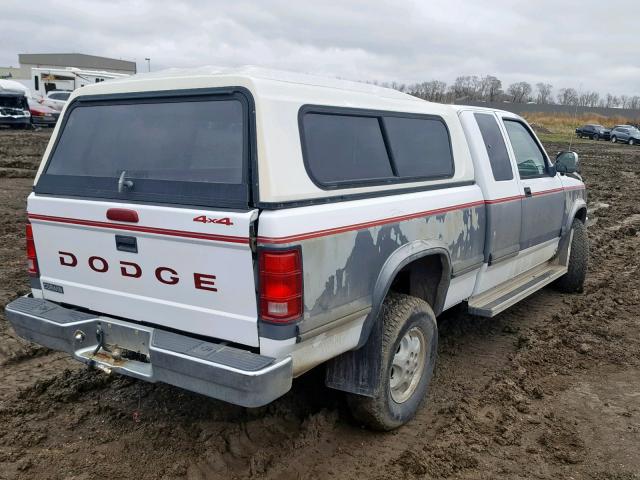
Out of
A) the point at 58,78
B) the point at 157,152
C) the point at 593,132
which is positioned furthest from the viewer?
the point at 593,132

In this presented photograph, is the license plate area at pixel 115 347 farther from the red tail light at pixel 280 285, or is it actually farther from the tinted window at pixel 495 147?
the tinted window at pixel 495 147

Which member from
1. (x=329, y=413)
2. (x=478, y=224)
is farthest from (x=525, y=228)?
(x=329, y=413)

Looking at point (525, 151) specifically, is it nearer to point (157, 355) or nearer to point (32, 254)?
point (157, 355)

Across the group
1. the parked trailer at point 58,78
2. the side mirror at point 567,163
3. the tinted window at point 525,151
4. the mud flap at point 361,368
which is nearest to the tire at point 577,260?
the side mirror at point 567,163

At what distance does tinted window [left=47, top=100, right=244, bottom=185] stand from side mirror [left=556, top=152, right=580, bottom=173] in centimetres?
400

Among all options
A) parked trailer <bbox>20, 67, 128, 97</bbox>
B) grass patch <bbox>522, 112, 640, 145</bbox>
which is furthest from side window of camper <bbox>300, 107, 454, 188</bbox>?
grass patch <bbox>522, 112, 640, 145</bbox>

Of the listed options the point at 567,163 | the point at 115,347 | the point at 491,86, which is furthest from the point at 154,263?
the point at 491,86

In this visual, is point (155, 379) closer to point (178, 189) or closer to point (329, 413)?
point (178, 189)

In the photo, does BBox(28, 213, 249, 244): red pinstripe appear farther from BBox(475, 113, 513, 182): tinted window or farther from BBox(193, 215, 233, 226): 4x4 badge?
BBox(475, 113, 513, 182): tinted window

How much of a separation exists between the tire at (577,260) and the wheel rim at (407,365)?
3.35 metres

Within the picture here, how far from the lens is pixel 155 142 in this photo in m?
3.17

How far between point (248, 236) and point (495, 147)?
2893 mm

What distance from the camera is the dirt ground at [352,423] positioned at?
3254mm

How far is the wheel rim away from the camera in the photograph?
3.66 meters
